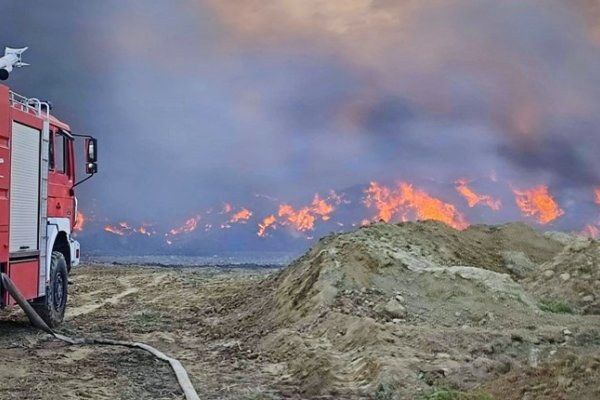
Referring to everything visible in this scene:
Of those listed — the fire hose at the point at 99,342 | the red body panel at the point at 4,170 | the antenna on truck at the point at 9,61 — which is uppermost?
the antenna on truck at the point at 9,61

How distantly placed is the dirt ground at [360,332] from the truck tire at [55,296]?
1.40ft

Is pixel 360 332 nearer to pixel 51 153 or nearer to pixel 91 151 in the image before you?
pixel 51 153

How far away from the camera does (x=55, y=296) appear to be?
15.0 meters

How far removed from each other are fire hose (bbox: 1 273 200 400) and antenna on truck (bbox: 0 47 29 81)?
15.0 ft

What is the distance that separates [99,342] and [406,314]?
18.4 feet

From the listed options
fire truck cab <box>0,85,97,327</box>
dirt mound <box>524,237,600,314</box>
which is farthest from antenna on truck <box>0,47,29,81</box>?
dirt mound <box>524,237,600,314</box>

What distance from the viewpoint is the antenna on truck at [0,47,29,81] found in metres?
14.5

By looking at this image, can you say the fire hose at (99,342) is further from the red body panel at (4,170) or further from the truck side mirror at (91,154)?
the truck side mirror at (91,154)

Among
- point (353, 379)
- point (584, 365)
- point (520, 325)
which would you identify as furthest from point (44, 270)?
point (584, 365)

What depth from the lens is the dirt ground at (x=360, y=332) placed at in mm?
9641

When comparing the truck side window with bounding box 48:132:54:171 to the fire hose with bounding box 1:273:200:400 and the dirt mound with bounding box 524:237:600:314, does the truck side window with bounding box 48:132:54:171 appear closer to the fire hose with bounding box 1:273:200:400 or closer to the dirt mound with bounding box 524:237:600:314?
the fire hose with bounding box 1:273:200:400

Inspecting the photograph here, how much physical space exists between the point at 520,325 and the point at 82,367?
7436 millimetres

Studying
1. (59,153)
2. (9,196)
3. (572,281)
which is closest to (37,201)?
(9,196)

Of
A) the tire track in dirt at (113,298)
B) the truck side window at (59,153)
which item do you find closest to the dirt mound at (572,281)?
the truck side window at (59,153)
